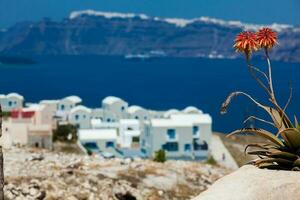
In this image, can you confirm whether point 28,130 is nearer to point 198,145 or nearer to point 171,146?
point 171,146

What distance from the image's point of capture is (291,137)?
5.35m

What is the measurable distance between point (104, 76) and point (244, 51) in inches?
7627

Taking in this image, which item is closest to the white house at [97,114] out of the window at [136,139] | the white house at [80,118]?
the white house at [80,118]

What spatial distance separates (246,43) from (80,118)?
5664 cm

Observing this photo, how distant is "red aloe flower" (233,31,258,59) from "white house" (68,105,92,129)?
55434 mm

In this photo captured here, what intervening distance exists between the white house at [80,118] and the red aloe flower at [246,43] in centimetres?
5543

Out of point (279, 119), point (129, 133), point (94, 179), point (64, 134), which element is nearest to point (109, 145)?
point (129, 133)

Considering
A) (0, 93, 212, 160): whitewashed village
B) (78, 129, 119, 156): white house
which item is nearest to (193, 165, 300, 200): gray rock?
(0, 93, 212, 160): whitewashed village

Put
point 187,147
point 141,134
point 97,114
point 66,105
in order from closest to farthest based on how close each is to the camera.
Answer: point 187,147, point 141,134, point 97,114, point 66,105

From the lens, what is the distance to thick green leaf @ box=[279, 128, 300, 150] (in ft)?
17.4

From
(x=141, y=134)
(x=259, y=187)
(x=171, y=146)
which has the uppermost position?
(x=259, y=187)

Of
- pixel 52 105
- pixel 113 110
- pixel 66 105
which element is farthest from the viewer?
pixel 66 105

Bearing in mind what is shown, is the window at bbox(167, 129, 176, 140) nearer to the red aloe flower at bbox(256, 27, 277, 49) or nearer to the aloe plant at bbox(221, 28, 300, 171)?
the aloe plant at bbox(221, 28, 300, 171)

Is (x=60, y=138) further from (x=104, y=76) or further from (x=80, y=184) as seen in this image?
(x=104, y=76)
